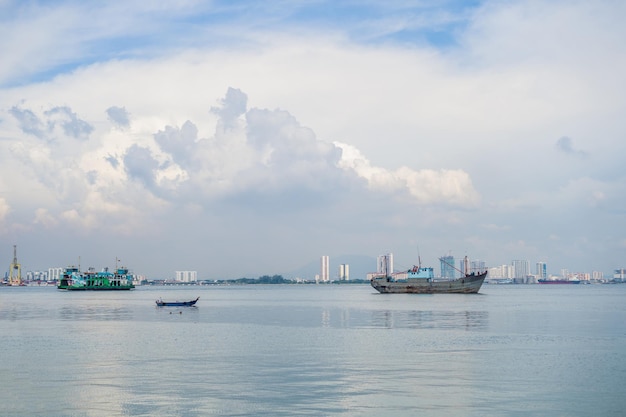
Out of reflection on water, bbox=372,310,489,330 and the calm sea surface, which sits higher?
the calm sea surface

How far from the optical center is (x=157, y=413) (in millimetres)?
26562

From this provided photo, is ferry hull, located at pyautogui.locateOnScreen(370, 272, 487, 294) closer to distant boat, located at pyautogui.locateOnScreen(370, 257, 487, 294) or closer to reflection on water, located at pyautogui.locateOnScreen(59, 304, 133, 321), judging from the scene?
distant boat, located at pyautogui.locateOnScreen(370, 257, 487, 294)

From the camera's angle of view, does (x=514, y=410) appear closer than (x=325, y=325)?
Yes

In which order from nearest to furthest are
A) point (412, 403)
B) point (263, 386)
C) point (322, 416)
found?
point (322, 416) → point (412, 403) → point (263, 386)

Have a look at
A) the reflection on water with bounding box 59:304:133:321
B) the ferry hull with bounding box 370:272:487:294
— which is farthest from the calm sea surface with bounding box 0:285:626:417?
the ferry hull with bounding box 370:272:487:294

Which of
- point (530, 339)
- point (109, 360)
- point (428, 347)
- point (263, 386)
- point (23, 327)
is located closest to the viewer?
point (263, 386)

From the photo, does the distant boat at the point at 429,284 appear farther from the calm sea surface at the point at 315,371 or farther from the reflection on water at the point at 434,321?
the calm sea surface at the point at 315,371

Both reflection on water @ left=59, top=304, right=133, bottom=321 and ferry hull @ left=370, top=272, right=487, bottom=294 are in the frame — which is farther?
ferry hull @ left=370, top=272, right=487, bottom=294

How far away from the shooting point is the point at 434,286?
151375 mm

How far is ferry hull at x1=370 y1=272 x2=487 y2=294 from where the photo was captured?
15162 cm

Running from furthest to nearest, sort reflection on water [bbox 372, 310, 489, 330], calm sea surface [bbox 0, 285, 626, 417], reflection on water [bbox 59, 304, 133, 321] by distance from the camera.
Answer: reflection on water [bbox 59, 304, 133, 321] < reflection on water [bbox 372, 310, 489, 330] < calm sea surface [bbox 0, 285, 626, 417]

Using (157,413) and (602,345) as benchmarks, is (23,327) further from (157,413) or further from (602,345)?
(602,345)

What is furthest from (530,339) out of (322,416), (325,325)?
(322,416)

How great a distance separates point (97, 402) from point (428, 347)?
2542cm
